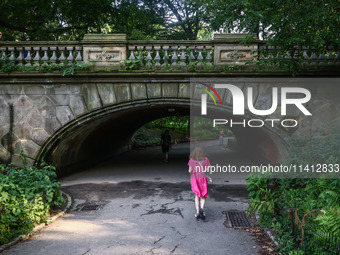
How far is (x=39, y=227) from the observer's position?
221 inches

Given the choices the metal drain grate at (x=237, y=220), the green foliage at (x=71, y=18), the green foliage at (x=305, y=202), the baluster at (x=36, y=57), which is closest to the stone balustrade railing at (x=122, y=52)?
the baluster at (x=36, y=57)

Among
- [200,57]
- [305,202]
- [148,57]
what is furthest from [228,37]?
[305,202]

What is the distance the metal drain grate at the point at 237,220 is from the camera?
5789mm

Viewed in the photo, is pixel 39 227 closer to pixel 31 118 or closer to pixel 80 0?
pixel 31 118

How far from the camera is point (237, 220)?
6086 millimetres

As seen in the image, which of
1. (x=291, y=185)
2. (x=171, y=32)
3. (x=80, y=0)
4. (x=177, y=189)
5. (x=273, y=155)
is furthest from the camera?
(x=171, y=32)

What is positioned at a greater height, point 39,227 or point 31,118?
point 31,118

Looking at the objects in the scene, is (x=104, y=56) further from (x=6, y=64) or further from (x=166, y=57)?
(x=6, y=64)

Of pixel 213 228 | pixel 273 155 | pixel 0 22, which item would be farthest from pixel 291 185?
pixel 0 22

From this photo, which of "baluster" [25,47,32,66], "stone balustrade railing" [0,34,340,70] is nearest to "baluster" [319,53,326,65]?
"stone balustrade railing" [0,34,340,70]

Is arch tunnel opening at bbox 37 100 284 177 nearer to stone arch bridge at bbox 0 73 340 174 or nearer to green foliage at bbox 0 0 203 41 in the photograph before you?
stone arch bridge at bbox 0 73 340 174

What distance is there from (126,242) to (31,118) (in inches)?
245

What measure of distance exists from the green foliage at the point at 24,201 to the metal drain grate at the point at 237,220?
3.79 metres

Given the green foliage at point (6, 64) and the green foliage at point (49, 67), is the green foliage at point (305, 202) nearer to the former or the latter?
the green foliage at point (49, 67)
